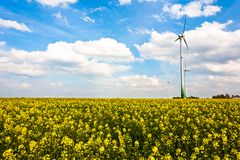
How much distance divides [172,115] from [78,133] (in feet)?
31.9

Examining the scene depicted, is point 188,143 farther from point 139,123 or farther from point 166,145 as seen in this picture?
point 139,123

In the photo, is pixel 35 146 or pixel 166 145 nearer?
pixel 35 146

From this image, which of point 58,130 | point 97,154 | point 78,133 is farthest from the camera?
point 58,130

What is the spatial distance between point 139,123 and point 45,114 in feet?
24.9

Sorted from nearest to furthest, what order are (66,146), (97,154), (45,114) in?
(97,154)
(66,146)
(45,114)

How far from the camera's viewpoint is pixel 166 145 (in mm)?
14352

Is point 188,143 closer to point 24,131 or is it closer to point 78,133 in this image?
point 78,133

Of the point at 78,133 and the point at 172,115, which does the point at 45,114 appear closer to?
the point at 78,133

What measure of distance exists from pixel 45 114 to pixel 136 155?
1257cm

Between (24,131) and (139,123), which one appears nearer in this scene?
(24,131)

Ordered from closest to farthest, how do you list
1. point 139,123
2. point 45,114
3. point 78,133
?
point 78,133 → point 139,123 → point 45,114

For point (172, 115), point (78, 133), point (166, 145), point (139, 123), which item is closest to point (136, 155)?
point (166, 145)

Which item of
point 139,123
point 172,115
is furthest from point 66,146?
point 172,115

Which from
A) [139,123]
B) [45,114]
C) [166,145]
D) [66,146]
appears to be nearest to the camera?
[66,146]
